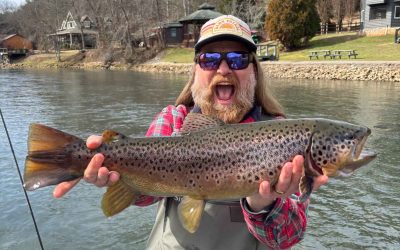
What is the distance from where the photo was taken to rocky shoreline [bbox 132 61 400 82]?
89.1ft

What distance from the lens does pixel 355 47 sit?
123ft

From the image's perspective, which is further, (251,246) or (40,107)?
(40,107)

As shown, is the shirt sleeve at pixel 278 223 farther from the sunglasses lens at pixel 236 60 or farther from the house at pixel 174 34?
the house at pixel 174 34

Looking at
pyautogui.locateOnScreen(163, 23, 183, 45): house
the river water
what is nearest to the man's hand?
the river water

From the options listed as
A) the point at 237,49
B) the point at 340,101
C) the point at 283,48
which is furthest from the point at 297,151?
the point at 283,48

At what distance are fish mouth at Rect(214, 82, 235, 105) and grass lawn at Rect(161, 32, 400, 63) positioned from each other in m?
29.5

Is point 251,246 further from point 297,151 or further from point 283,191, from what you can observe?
point 297,151

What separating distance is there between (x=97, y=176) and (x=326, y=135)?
143 centimetres

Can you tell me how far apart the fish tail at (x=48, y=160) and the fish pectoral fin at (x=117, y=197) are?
0.78 ft

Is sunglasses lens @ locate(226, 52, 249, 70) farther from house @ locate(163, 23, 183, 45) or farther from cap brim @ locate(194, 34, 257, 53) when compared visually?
house @ locate(163, 23, 183, 45)

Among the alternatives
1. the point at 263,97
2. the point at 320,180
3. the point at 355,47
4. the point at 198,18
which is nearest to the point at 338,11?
the point at 355,47

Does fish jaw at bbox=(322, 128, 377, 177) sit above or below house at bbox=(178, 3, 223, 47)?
below

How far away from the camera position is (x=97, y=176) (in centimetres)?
256

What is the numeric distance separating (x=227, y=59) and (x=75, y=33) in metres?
85.9
